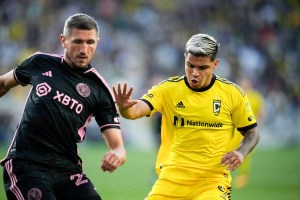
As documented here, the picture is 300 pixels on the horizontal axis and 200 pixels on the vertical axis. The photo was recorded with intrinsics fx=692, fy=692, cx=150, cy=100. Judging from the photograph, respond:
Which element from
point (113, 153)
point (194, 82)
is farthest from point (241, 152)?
point (113, 153)

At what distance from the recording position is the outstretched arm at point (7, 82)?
659 cm

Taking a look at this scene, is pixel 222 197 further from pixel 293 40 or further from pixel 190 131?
pixel 293 40

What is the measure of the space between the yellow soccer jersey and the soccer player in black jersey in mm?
925

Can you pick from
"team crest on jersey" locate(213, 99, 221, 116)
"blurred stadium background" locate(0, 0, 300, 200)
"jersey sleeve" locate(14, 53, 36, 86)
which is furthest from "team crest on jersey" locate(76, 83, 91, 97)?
"blurred stadium background" locate(0, 0, 300, 200)

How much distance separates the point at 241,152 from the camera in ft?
22.7

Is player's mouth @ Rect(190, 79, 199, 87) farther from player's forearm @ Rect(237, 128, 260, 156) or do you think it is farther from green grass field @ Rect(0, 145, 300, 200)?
green grass field @ Rect(0, 145, 300, 200)

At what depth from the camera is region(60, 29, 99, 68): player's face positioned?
21.0 feet

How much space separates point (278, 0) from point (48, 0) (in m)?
9.05

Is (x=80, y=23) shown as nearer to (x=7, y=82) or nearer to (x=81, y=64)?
(x=81, y=64)

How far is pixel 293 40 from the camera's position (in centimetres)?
2656

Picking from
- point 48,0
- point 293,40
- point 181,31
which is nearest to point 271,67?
point 293,40

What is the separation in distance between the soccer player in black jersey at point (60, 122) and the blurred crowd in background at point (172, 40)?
17.2 metres

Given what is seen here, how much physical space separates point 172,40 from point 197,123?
61.3 ft

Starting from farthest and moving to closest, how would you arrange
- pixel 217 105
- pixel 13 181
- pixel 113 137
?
1. pixel 217 105
2. pixel 113 137
3. pixel 13 181
